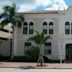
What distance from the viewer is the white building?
4447cm

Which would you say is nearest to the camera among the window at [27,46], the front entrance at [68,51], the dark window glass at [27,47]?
the dark window glass at [27,47]

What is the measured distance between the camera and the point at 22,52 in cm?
4603

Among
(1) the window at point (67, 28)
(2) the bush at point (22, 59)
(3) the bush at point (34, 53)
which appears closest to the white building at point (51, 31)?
(1) the window at point (67, 28)

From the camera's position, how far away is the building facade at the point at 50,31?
44.5 m

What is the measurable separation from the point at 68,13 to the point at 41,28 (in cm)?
475

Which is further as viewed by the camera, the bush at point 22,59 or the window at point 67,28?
the window at point 67,28

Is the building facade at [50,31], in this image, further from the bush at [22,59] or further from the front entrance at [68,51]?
the bush at [22,59]

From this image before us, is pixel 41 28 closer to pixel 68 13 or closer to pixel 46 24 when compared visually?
pixel 46 24

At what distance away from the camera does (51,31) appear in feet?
149

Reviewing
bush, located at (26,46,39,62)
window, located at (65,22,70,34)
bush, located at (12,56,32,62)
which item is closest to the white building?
window, located at (65,22,70,34)

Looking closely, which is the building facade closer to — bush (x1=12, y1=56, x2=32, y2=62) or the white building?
the white building

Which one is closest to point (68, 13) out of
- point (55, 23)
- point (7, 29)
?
point (55, 23)

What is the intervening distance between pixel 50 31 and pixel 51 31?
155 mm

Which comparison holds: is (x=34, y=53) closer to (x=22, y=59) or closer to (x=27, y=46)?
(x=22, y=59)
